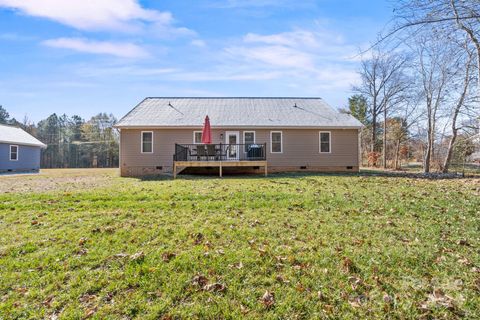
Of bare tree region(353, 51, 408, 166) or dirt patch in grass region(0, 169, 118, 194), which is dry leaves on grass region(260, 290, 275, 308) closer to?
dirt patch in grass region(0, 169, 118, 194)

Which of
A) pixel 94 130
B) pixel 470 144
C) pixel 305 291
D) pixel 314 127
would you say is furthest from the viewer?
pixel 94 130

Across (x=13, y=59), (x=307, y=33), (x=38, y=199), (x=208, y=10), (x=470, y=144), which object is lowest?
(x=38, y=199)

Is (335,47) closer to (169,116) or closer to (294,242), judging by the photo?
(294,242)

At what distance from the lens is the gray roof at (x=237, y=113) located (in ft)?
48.1

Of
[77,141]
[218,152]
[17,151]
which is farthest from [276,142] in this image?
[77,141]

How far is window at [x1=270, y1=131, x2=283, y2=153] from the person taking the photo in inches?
589

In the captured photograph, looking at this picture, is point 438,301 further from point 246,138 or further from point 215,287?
point 246,138

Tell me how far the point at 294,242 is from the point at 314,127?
11783 mm

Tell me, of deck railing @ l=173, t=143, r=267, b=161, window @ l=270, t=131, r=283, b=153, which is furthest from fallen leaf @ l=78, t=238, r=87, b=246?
window @ l=270, t=131, r=283, b=153

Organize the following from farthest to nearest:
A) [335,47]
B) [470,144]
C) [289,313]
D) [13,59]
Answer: [470,144]
[13,59]
[335,47]
[289,313]

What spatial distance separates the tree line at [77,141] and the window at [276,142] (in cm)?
3046

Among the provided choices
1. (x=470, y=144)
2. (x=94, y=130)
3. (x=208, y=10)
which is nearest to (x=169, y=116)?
(x=208, y=10)

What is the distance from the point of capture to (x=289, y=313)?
2.37m

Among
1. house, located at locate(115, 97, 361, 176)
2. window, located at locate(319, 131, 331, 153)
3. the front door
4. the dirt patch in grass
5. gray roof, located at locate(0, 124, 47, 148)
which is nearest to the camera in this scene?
the dirt patch in grass
